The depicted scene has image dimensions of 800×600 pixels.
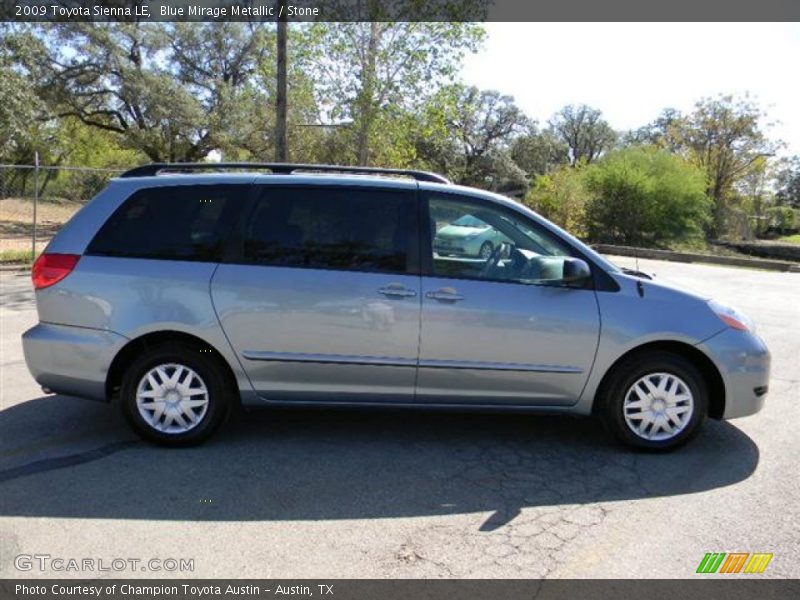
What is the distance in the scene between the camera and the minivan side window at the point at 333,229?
433cm

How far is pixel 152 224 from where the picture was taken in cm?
442

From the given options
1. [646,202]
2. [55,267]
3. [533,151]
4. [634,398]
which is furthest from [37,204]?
[533,151]

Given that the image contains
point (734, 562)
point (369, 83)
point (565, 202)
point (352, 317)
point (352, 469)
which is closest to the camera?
point (734, 562)

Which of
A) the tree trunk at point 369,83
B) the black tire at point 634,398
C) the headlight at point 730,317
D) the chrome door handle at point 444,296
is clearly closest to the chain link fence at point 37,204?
the tree trunk at point 369,83

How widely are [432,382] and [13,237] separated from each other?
19538 millimetres

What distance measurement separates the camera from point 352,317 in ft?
13.9

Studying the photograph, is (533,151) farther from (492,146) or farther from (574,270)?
(574,270)

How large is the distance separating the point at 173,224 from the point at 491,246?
2112 millimetres

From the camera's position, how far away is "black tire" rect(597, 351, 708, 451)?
171 inches

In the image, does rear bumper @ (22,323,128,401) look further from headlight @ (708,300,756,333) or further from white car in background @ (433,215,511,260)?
headlight @ (708,300,756,333)

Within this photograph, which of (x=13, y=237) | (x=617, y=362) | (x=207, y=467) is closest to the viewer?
(x=207, y=467)
